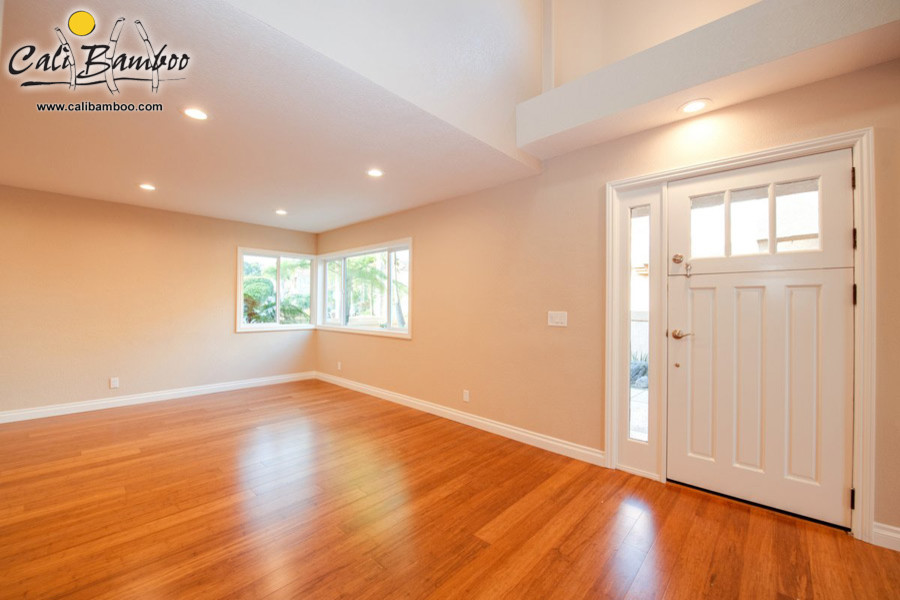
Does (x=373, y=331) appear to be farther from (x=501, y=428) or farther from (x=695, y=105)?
(x=695, y=105)

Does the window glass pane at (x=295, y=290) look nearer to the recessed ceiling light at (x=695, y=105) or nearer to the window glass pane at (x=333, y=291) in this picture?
the window glass pane at (x=333, y=291)

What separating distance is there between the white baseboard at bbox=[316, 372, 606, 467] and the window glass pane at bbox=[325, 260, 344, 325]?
1546 mm

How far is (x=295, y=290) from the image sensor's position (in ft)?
20.3

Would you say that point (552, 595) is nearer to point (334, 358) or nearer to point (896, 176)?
point (896, 176)

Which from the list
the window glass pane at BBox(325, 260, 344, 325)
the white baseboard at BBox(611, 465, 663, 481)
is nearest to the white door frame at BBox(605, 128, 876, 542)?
the white baseboard at BBox(611, 465, 663, 481)

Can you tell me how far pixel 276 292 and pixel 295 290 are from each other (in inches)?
13.1

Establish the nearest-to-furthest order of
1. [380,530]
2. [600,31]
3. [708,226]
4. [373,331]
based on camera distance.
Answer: [380,530] < [708,226] < [600,31] < [373,331]

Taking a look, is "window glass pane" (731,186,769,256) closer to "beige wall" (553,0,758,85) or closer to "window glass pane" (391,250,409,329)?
"beige wall" (553,0,758,85)

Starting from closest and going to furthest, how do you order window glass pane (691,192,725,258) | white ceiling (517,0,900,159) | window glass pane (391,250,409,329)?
white ceiling (517,0,900,159)
window glass pane (691,192,725,258)
window glass pane (391,250,409,329)

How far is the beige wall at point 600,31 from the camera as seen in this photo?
298 cm

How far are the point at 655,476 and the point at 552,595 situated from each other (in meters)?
1.49

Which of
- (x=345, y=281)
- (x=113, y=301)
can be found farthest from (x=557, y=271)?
(x=113, y=301)

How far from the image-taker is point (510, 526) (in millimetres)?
2053

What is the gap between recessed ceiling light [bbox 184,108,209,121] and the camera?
7.40 ft
